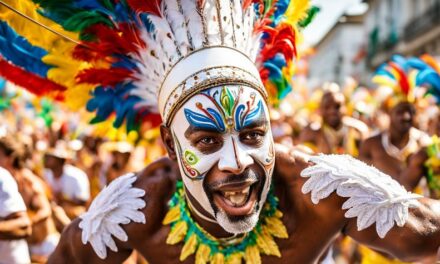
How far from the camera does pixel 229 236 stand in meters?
3.00

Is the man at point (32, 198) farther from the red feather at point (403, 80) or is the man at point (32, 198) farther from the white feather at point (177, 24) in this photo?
the red feather at point (403, 80)

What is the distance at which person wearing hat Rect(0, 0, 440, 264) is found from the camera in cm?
265

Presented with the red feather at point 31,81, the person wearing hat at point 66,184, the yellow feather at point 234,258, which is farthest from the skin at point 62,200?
the yellow feather at point 234,258

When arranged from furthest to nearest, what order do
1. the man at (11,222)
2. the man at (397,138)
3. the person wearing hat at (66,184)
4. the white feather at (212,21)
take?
1. the person wearing hat at (66,184)
2. the man at (397,138)
3. the man at (11,222)
4. the white feather at (212,21)

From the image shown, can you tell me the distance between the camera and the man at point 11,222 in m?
4.21

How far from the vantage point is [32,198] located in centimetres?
509

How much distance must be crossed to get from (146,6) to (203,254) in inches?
47.6

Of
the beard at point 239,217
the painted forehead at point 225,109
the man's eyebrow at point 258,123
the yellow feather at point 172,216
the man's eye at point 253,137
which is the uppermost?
the painted forehead at point 225,109

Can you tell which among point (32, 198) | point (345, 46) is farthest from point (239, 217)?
point (345, 46)

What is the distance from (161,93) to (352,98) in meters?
9.02

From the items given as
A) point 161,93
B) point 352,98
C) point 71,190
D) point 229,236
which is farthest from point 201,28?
point 352,98

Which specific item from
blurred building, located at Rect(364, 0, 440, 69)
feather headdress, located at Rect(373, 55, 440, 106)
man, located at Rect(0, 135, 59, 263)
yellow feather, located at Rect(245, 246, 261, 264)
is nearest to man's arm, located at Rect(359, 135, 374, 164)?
feather headdress, located at Rect(373, 55, 440, 106)

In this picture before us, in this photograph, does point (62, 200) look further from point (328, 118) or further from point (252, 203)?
point (252, 203)

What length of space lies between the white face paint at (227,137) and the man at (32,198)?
2702mm
